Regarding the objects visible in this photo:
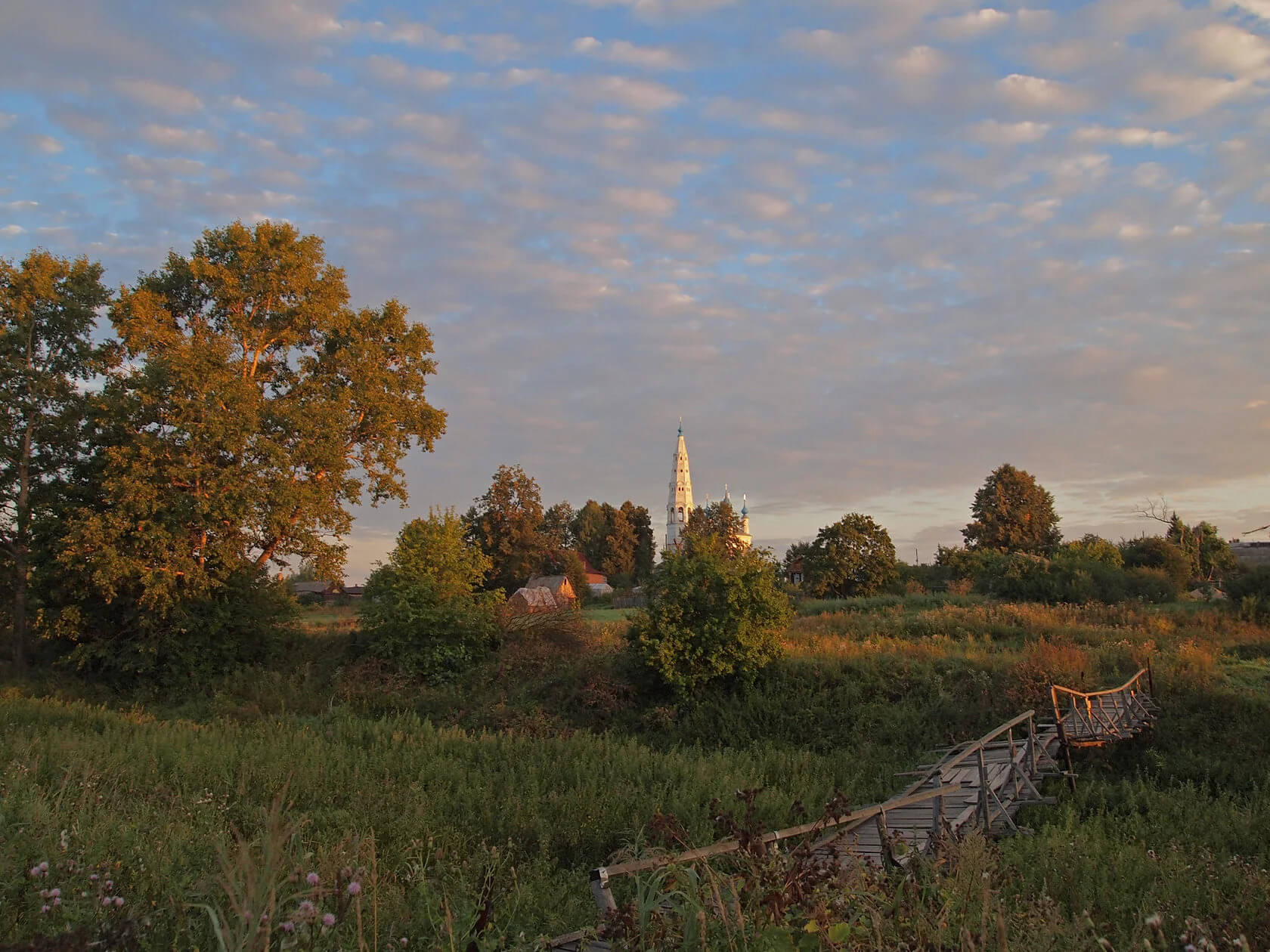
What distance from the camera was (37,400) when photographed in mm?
27875

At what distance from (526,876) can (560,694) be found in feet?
51.4

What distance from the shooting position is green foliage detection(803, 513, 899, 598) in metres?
52.3

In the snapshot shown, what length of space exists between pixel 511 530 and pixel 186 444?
40026 millimetres

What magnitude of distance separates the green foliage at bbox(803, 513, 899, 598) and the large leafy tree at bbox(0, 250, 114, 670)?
3954 centimetres

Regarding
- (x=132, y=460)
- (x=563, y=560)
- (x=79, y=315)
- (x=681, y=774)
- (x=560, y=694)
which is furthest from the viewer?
(x=563, y=560)

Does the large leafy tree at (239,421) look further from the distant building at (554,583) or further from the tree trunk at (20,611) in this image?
the distant building at (554,583)

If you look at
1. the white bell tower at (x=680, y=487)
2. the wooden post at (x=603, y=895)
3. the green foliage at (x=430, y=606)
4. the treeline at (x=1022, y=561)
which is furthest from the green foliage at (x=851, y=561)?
the white bell tower at (x=680, y=487)

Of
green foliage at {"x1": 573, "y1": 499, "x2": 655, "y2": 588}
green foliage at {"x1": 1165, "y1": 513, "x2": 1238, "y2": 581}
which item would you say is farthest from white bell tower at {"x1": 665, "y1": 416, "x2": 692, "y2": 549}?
green foliage at {"x1": 1165, "y1": 513, "x2": 1238, "y2": 581}

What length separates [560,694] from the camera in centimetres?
2303

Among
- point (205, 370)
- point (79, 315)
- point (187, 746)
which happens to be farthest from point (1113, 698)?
point (79, 315)

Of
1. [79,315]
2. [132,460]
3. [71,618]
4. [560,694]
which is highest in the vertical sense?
[79,315]

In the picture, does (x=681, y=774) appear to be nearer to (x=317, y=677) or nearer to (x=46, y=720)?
(x=46, y=720)

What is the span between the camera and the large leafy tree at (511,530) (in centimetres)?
6506

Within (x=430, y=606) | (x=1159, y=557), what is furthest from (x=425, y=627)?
(x=1159, y=557)
